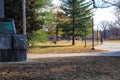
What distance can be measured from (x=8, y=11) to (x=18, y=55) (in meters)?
16.4

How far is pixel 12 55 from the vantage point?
757 inches

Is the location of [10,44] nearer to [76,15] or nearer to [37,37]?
[37,37]

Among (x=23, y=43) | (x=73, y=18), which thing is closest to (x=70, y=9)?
(x=73, y=18)

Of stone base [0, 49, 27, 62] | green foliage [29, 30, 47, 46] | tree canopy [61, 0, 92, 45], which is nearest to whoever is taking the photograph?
stone base [0, 49, 27, 62]

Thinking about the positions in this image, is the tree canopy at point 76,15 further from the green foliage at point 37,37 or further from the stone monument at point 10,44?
the stone monument at point 10,44

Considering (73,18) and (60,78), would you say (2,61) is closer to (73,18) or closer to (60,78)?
(60,78)

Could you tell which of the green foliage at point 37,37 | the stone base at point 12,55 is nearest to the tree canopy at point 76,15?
the green foliage at point 37,37

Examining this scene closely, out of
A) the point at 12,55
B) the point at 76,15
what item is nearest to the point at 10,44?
the point at 12,55

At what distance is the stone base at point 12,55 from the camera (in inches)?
746

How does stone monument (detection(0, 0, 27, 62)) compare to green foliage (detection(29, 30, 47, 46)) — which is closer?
stone monument (detection(0, 0, 27, 62))

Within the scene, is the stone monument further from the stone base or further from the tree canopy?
the tree canopy

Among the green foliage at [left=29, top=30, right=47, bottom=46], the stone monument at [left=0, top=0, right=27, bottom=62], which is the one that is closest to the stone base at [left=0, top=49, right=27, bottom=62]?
the stone monument at [left=0, top=0, right=27, bottom=62]

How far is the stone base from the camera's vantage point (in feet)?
62.1

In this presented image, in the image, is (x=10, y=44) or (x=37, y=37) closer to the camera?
(x=10, y=44)
